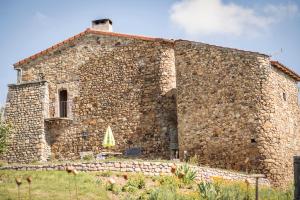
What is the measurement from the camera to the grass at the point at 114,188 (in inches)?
463

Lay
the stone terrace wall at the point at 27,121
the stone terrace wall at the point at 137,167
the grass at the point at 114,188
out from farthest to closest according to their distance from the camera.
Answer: the stone terrace wall at the point at 27,121 → the stone terrace wall at the point at 137,167 → the grass at the point at 114,188

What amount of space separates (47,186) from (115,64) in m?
10.6

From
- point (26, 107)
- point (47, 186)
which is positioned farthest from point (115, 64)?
point (47, 186)

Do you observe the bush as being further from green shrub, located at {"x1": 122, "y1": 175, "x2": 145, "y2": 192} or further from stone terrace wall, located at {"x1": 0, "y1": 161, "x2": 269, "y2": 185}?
green shrub, located at {"x1": 122, "y1": 175, "x2": 145, "y2": 192}

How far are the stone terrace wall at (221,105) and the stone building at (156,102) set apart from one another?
0.14 ft

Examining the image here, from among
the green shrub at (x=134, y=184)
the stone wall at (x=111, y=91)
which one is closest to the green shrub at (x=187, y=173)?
the green shrub at (x=134, y=184)

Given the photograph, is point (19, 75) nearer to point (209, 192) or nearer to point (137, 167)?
point (137, 167)

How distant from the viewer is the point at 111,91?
22.0m

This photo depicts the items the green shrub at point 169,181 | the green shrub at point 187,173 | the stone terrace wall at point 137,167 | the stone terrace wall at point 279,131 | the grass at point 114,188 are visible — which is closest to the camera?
the grass at point 114,188

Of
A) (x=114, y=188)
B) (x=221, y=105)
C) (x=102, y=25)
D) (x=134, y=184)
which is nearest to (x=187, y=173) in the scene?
(x=134, y=184)

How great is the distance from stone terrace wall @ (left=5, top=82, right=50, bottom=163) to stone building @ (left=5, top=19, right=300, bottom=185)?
0.05m

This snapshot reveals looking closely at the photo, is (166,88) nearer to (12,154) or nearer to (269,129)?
(269,129)

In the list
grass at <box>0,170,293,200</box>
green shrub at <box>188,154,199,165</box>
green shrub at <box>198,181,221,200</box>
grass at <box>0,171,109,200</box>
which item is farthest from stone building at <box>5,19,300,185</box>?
grass at <box>0,171,109,200</box>

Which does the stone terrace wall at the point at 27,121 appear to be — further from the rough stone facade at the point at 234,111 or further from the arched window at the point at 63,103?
the rough stone facade at the point at 234,111
